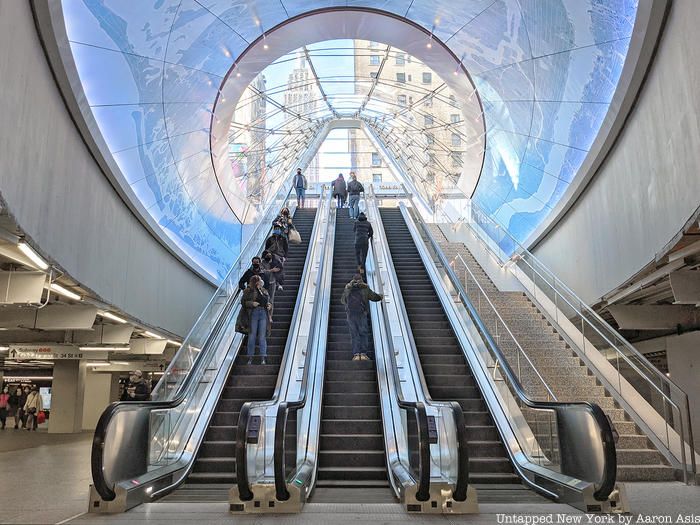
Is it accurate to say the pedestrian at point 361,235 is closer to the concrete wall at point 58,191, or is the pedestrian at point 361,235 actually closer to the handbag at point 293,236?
the handbag at point 293,236

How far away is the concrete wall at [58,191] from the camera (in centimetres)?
655

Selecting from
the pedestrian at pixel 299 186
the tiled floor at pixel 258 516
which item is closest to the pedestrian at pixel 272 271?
the tiled floor at pixel 258 516

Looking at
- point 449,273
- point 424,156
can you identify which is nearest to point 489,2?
point 449,273

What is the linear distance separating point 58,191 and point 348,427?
16.8 ft

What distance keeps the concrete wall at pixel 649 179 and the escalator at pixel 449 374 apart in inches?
118

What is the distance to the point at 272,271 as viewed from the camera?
1184 centimetres

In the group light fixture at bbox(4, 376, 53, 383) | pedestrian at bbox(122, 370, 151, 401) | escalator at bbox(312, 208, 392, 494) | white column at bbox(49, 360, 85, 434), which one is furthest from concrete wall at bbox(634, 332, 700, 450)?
light fixture at bbox(4, 376, 53, 383)

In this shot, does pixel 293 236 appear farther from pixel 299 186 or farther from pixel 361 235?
pixel 299 186

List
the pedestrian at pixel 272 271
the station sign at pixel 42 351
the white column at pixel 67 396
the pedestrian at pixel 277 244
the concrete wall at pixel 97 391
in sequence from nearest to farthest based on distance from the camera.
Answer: the pedestrian at pixel 272 271 < the pedestrian at pixel 277 244 < the station sign at pixel 42 351 < the white column at pixel 67 396 < the concrete wall at pixel 97 391

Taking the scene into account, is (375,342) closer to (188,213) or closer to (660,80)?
(660,80)

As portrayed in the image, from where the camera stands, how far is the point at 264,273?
1106 cm

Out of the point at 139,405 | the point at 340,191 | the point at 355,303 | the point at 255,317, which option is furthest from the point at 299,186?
the point at 139,405

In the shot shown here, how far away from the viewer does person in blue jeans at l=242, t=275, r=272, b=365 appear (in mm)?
9523

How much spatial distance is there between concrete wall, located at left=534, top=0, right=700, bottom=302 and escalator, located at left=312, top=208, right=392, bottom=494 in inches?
173
